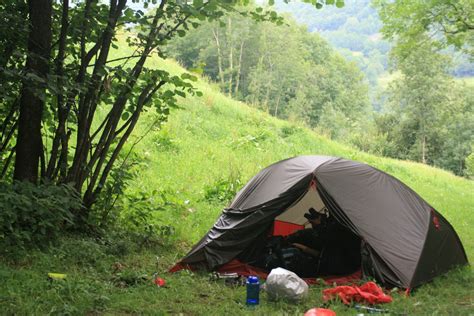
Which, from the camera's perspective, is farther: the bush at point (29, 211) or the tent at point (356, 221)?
the tent at point (356, 221)

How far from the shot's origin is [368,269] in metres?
5.55

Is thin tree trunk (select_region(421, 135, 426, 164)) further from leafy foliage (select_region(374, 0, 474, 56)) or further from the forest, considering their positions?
the forest

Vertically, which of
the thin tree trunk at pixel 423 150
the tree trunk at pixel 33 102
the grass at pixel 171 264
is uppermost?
the tree trunk at pixel 33 102

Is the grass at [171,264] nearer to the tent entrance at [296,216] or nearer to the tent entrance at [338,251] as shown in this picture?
the tent entrance at [338,251]

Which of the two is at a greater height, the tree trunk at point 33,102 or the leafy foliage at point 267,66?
the leafy foliage at point 267,66

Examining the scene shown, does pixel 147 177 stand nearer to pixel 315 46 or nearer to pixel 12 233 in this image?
pixel 12 233

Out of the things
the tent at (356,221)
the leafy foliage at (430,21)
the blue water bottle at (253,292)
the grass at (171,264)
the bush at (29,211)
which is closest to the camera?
the grass at (171,264)

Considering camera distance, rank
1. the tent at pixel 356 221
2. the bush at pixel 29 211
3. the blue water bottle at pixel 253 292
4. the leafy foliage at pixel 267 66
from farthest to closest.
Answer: the leafy foliage at pixel 267 66 < the tent at pixel 356 221 < the blue water bottle at pixel 253 292 < the bush at pixel 29 211

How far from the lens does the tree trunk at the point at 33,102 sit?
5.13 m

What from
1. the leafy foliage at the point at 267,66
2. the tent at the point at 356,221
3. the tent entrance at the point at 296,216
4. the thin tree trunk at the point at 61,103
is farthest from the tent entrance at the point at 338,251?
the leafy foliage at the point at 267,66

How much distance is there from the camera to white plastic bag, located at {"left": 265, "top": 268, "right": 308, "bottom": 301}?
4.71m

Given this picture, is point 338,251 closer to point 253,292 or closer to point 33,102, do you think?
point 253,292

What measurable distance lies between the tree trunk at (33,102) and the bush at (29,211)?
1.13ft

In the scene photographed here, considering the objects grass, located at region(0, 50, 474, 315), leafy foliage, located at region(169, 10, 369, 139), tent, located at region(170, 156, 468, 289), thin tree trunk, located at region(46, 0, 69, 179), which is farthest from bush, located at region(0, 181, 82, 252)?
leafy foliage, located at region(169, 10, 369, 139)
